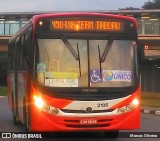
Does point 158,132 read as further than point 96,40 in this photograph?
Yes

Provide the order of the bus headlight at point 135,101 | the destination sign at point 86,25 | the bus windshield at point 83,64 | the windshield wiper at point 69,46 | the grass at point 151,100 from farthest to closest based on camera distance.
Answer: the grass at point 151,100 < the destination sign at point 86,25 < the bus headlight at point 135,101 < the windshield wiper at point 69,46 < the bus windshield at point 83,64

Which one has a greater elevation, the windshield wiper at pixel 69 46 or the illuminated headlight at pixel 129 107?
the windshield wiper at pixel 69 46

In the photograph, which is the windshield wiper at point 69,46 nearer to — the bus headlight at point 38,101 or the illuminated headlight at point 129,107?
the bus headlight at point 38,101

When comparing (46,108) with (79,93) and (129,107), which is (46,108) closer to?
(79,93)

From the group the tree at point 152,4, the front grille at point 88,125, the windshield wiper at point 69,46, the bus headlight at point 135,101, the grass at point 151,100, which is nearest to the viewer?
the front grille at point 88,125

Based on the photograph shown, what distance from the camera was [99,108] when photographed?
11648 mm

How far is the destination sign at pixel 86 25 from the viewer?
1215 cm

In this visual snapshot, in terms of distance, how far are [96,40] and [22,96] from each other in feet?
9.99

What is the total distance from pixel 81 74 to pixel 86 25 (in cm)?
125

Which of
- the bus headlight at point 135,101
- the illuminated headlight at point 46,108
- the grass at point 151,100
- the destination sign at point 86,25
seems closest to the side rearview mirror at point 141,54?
the destination sign at point 86,25

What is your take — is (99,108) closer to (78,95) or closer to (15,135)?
(78,95)

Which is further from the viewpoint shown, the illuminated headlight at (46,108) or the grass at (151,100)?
the grass at (151,100)

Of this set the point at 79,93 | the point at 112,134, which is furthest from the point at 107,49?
the point at 112,134

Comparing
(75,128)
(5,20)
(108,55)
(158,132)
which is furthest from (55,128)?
(5,20)
